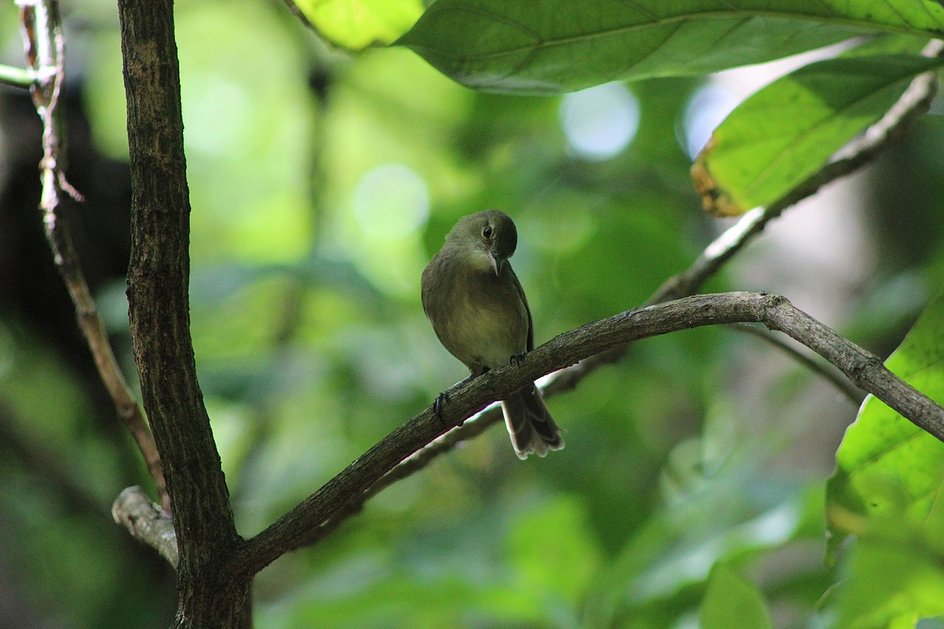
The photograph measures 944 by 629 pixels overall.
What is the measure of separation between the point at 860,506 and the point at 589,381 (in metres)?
3.71

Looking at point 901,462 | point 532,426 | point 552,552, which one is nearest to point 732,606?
point 901,462

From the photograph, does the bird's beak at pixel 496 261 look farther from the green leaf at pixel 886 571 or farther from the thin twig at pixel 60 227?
the green leaf at pixel 886 571

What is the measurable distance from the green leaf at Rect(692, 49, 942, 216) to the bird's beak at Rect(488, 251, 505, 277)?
1.68 m

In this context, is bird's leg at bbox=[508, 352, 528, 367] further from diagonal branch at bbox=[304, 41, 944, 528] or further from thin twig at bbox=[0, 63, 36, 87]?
thin twig at bbox=[0, 63, 36, 87]

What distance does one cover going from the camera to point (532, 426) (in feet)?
15.1

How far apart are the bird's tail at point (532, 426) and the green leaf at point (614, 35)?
93.0 inches

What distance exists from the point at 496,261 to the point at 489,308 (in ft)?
0.74

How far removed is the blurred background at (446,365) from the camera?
396cm

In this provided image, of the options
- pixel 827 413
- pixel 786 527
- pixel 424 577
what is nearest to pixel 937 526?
pixel 786 527

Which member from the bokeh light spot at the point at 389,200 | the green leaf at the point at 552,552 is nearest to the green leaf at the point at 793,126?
the green leaf at the point at 552,552

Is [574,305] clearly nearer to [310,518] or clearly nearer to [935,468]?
[935,468]

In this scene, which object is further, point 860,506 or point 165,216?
point 860,506

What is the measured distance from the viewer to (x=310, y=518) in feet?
6.04

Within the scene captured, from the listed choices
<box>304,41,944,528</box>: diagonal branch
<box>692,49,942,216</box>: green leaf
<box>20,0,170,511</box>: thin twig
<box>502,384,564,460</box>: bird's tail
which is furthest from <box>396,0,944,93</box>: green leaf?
<box>502,384,564,460</box>: bird's tail
